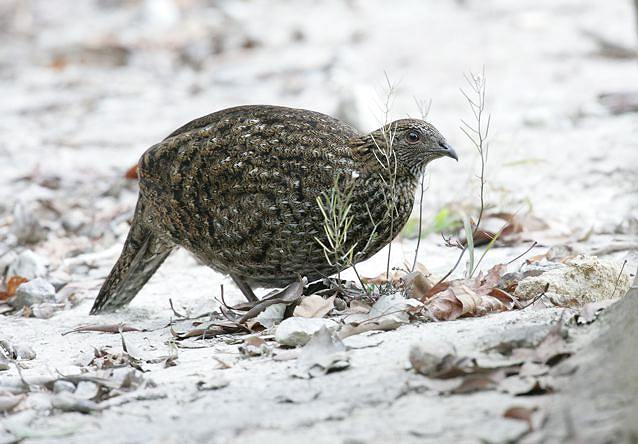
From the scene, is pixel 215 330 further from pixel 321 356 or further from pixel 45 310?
pixel 45 310

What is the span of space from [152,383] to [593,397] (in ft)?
5.11

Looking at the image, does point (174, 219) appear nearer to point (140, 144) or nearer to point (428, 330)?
point (428, 330)

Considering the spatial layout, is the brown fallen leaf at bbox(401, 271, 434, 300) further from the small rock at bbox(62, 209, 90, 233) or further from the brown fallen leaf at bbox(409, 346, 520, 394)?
the small rock at bbox(62, 209, 90, 233)

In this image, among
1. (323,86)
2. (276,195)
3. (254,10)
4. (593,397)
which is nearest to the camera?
(593,397)

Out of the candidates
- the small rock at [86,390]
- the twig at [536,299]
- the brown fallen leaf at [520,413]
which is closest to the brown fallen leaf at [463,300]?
the twig at [536,299]

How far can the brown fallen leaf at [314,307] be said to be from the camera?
4.43m

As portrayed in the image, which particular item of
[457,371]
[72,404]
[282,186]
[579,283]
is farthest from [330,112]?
[457,371]

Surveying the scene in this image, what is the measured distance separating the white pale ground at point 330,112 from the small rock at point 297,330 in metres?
0.16

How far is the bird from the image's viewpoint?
473 centimetres

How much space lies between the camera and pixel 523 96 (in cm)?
1028

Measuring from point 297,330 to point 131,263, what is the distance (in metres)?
1.92

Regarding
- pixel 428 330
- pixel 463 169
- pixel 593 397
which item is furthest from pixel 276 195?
pixel 463 169

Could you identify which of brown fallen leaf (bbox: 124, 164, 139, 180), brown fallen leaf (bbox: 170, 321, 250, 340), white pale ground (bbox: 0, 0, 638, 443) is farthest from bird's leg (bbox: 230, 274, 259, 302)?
brown fallen leaf (bbox: 124, 164, 139, 180)

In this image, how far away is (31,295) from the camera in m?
5.75
